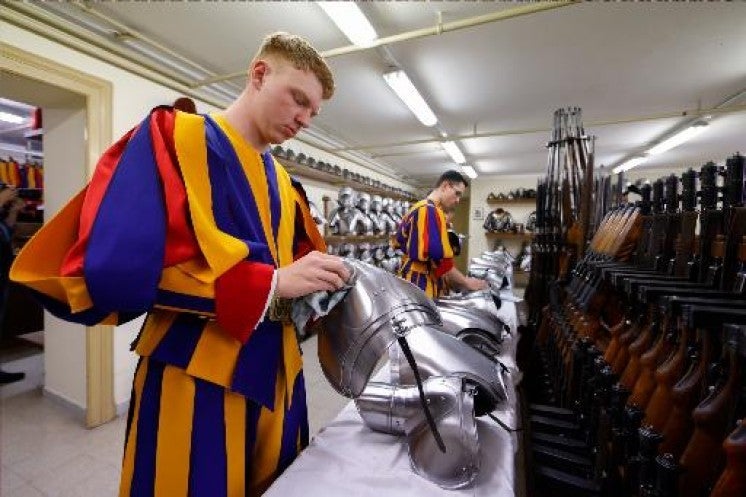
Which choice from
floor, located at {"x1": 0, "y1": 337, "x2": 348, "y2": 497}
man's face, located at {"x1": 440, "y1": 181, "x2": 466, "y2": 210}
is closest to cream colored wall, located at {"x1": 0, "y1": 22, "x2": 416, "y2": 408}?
floor, located at {"x1": 0, "y1": 337, "x2": 348, "y2": 497}

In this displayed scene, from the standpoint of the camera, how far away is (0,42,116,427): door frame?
2.35 meters

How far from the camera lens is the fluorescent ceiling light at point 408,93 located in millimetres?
3309

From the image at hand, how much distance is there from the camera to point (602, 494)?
0.94 metres

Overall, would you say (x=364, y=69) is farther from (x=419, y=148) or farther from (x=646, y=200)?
(x=419, y=148)

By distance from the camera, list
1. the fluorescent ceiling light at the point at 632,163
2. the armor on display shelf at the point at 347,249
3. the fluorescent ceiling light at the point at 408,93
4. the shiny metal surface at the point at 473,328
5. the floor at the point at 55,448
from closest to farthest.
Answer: the shiny metal surface at the point at 473,328
the floor at the point at 55,448
the fluorescent ceiling light at the point at 408,93
the armor on display shelf at the point at 347,249
the fluorescent ceiling light at the point at 632,163

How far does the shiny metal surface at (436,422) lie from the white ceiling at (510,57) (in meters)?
2.58

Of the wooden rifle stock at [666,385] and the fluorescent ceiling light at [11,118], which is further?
the fluorescent ceiling light at [11,118]

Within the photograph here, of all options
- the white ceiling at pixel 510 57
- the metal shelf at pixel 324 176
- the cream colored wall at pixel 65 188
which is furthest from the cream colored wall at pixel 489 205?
the cream colored wall at pixel 65 188

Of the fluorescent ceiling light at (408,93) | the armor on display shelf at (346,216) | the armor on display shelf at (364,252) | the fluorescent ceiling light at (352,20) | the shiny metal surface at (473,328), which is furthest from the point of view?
the armor on display shelf at (364,252)

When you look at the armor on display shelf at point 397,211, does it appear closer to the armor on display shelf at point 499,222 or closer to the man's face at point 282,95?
the armor on display shelf at point 499,222

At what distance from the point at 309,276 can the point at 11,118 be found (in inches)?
313

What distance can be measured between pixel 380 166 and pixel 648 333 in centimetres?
759

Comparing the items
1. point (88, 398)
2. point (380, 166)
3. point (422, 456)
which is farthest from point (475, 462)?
point (380, 166)

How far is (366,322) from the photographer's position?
782 mm
